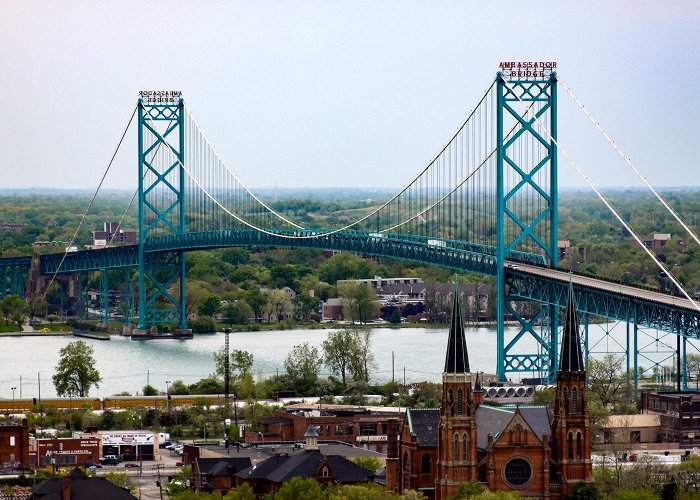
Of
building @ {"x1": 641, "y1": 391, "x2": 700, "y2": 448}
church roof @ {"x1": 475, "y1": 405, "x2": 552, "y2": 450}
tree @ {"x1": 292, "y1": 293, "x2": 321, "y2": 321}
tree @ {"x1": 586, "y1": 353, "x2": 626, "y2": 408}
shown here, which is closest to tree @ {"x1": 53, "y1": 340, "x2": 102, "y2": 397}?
tree @ {"x1": 586, "y1": 353, "x2": 626, "y2": 408}

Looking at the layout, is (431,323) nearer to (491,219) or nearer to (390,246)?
(491,219)

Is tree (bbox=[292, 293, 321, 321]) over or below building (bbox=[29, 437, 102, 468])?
over

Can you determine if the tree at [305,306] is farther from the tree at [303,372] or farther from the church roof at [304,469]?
the church roof at [304,469]

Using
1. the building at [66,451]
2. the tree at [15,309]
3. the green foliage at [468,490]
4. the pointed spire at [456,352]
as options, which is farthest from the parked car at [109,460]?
the tree at [15,309]

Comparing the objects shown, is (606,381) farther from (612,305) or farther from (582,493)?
(582,493)

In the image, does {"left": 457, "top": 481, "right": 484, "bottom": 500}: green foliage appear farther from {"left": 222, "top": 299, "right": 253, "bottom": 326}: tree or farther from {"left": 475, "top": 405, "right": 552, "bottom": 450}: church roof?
{"left": 222, "top": 299, "right": 253, "bottom": 326}: tree

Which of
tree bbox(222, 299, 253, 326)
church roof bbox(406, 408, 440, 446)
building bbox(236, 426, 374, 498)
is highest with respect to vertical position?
tree bbox(222, 299, 253, 326)

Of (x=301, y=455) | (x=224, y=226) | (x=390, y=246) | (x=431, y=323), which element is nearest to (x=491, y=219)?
(x=431, y=323)
